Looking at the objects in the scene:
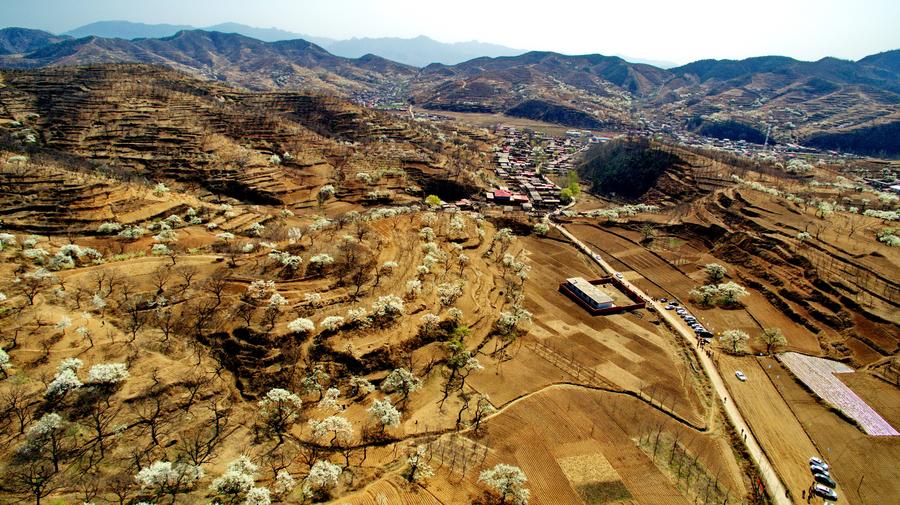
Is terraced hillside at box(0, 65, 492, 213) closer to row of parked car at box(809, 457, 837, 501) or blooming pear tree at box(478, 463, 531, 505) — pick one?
blooming pear tree at box(478, 463, 531, 505)

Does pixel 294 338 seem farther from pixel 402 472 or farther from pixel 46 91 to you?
pixel 46 91

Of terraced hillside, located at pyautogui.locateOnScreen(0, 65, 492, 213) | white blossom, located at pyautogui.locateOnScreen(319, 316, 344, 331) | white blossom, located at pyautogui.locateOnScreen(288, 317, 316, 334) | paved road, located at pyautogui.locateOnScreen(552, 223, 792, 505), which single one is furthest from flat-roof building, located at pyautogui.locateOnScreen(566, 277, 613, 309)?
terraced hillside, located at pyautogui.locateOnScreen(0, 65, 492, 213)

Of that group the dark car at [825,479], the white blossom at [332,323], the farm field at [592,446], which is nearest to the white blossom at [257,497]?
the farm field at [592,446]

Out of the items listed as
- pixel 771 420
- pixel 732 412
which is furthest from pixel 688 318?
pixel 771 420

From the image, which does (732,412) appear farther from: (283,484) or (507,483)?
(283,484)

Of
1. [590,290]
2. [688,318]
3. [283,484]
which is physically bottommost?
[283,484]

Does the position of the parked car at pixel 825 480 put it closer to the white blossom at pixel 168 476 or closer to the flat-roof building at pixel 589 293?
the flat-roof building at pixel 589 293
